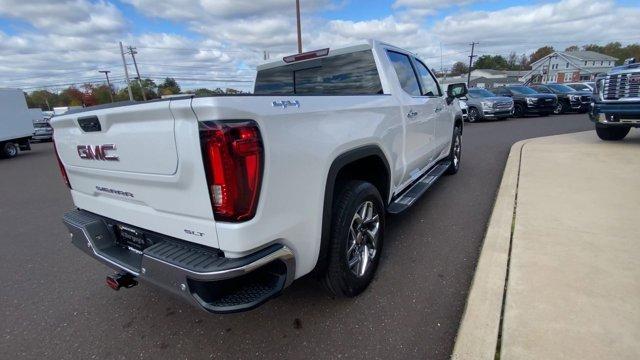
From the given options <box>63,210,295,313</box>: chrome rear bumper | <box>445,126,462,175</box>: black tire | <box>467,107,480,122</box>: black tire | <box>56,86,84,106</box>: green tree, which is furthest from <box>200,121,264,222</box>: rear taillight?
<box>56,86,84,106</box>: green tree

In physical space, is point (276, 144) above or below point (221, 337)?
above

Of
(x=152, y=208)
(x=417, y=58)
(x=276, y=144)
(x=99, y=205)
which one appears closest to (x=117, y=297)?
(x=99, y=205)

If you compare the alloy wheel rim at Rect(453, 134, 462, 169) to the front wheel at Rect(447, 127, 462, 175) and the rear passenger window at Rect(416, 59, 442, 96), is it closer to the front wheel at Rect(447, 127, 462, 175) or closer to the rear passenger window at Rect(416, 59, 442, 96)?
the front wheel at Rect(447, 127, 462, 175)

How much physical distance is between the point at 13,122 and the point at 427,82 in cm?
1612

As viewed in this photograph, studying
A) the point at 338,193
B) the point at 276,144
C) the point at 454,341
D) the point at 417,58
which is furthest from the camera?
the point at 417,58

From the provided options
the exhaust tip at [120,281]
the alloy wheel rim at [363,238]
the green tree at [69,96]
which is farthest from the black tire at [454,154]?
the green tree at [69,96]

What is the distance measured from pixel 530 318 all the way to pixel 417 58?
3.34 m

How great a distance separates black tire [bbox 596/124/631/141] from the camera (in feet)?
28.2

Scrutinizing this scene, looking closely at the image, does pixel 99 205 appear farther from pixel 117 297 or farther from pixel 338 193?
pixel 338 193

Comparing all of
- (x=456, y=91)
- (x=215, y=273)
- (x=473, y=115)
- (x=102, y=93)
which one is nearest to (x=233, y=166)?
(x=215, y=273)

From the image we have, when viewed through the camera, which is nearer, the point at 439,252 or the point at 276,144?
the point at 276,144

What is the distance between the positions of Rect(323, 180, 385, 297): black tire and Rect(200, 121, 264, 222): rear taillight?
2.55 feet

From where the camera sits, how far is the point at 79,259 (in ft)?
11.9

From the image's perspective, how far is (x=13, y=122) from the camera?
13648 mm
